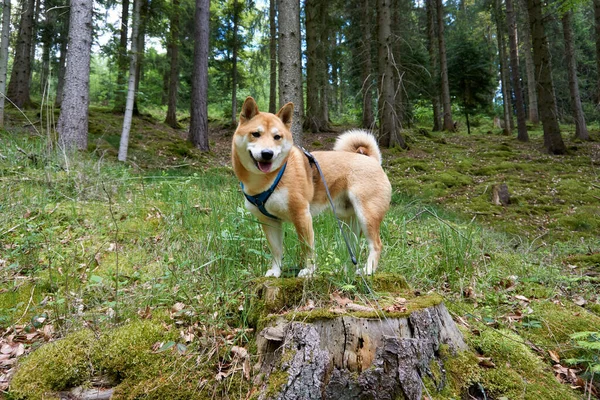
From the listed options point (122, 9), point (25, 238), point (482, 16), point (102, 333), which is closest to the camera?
point (102, 333)

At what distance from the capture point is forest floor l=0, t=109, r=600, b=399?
7.17 ft

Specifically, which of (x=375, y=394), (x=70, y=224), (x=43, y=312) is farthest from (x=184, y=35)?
(x=375, y=394)

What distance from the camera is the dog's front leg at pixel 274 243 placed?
2.94m

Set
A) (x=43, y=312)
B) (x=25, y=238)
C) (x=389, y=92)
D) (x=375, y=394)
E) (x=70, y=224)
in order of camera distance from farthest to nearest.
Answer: (x=389, y=92)
(x=70, y=224)
(x=25, y=238)
(x=43, y=312)
(x=375, y=394)

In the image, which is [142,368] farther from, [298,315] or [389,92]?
[389,92]

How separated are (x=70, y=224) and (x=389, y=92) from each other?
381 inches

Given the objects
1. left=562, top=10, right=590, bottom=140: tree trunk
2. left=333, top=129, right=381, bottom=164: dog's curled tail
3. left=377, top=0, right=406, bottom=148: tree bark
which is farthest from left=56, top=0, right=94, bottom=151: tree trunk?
left=562, top=10, right=590, bottom=140: tree trunk

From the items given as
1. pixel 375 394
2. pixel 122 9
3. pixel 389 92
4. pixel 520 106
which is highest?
pixel 122 9

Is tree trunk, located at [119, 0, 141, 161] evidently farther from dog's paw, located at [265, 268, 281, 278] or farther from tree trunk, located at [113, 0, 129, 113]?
dog's paw, located at [265, 268, 281, 278]

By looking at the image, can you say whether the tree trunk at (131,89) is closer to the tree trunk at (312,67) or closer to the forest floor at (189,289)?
the forest floor at (189,289)

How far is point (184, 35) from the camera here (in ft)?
73.3

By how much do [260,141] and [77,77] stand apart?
673 centimetres

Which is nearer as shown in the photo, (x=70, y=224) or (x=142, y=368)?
(x=142, y=368)

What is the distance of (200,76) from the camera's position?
40.7 ft
